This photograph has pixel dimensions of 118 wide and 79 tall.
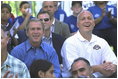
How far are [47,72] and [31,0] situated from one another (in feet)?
12.9

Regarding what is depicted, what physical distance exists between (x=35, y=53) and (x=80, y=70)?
811mm

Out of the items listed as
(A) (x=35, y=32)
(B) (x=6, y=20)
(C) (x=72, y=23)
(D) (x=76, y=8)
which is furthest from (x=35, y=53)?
(D) (x=76, y=8)

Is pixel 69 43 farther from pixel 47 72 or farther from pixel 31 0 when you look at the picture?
pixel 31 0

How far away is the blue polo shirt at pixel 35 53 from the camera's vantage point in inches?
204

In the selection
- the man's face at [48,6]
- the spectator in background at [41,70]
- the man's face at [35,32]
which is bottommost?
the spectator in background at [41,70]

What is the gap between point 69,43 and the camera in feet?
17.8

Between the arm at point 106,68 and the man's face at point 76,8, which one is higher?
the man's face at point 76,8

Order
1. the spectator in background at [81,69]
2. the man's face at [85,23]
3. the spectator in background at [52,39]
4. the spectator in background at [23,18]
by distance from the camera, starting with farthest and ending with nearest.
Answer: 1. the spectator in background at [23,18]
2. the spectator in background at [52,39]
3. the man's face at [85,23]
4. the spectator in background at [81,69]

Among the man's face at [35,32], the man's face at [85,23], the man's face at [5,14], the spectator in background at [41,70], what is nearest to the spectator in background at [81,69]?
the spectator in background at [41,70]

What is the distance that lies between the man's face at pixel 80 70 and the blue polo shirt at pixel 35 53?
468mm

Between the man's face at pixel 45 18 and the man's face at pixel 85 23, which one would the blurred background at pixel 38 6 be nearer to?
the man's face at pixel 45 18

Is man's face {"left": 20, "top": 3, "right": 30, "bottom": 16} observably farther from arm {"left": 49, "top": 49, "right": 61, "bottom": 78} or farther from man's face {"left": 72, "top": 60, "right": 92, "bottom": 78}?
man's face {"left": 72, "top": 60, "right": 92, "bottom": 78}

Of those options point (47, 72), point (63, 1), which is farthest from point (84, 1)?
point (47, 72)

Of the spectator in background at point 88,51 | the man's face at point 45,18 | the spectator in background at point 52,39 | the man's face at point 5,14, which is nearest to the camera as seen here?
the spectator in background at point 88,51
